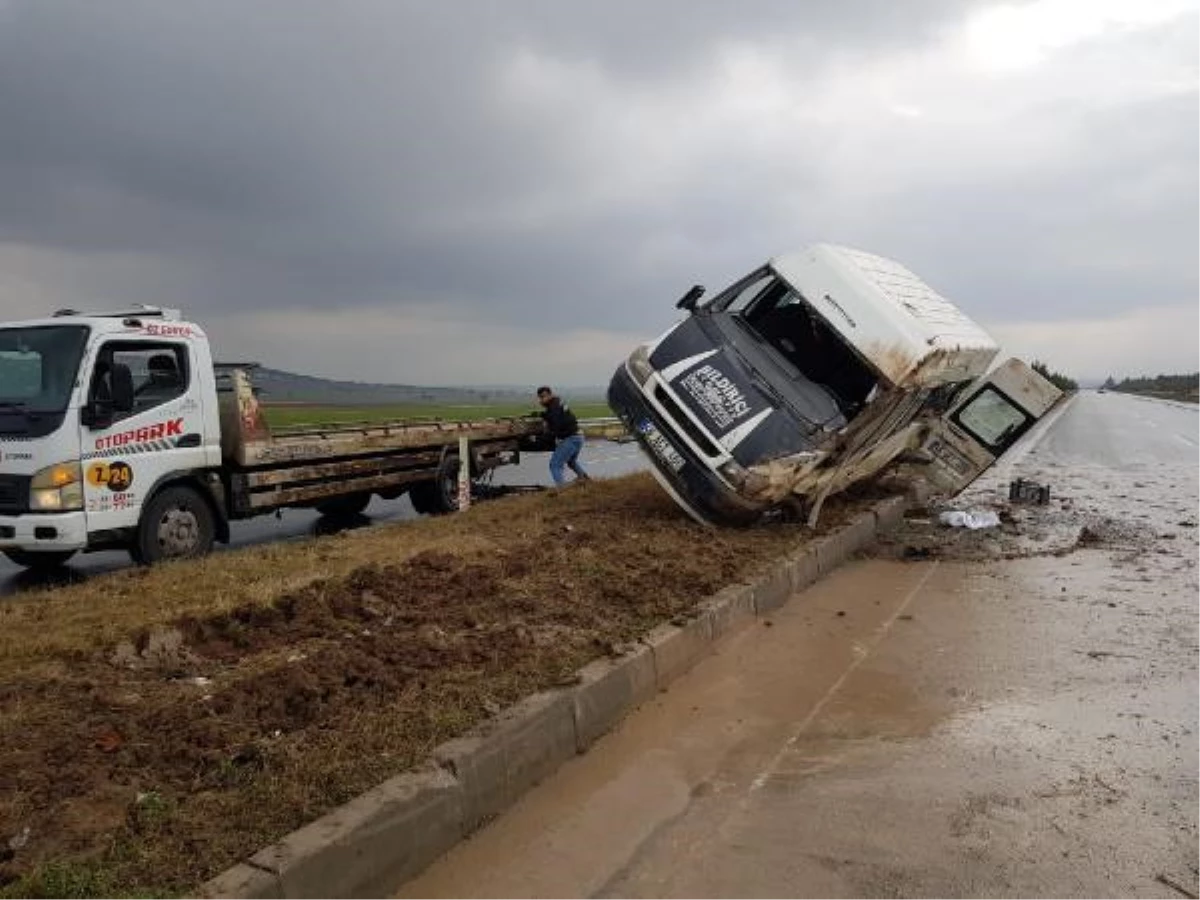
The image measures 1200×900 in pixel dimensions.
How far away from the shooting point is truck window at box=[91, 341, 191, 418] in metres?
8.37

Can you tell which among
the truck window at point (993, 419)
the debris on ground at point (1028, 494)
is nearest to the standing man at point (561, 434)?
the truck window at point (993, 419)

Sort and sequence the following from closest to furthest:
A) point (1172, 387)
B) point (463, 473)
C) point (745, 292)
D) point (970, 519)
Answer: point (745, 292) → point (970, 519) → point (463, 473) → point (1172, 387)

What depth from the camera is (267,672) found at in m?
4.91

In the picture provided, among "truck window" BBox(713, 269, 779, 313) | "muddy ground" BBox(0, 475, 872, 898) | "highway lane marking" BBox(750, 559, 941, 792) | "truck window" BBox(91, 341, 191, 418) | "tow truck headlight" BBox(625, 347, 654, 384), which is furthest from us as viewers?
"truck window" BBox(713, 269, 779, 313)

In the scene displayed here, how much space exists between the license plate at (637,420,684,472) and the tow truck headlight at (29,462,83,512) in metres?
4.78

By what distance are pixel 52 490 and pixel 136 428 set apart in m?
0.91

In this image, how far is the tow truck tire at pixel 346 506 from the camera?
1180cm

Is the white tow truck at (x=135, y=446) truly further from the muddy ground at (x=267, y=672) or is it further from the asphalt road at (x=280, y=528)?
the muddy ground at (x=267, y=672)

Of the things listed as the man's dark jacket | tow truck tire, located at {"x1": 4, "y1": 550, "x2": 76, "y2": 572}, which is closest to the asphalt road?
tow truck tire, located at {"x1": 4, "y1": 550, "x2": 76, "y2": 572}

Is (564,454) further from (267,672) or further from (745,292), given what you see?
(267,672)

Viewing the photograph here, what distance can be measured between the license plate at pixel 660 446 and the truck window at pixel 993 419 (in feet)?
16.5

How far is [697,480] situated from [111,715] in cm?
574

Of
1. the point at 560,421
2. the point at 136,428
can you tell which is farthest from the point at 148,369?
the point at 560,421

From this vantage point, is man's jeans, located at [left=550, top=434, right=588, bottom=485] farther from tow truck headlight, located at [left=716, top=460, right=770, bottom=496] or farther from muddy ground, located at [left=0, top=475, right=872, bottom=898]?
tow truck headlight, located at [left=716, top=460, right=770, bottom=496]
